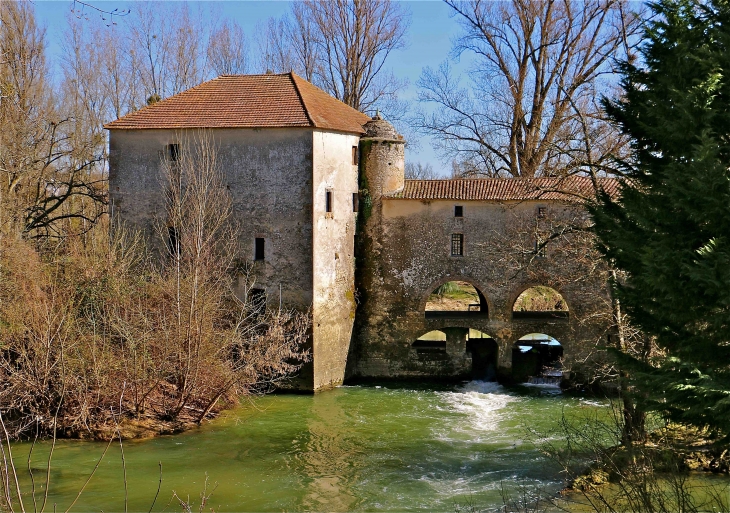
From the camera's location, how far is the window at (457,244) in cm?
2455

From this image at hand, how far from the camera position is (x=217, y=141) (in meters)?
23.1

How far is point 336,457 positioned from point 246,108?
11369mm

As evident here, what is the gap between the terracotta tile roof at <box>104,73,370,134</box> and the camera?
75.3 feet

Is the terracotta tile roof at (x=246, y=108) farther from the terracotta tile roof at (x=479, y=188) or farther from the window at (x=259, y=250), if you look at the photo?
the window at (x=259, y=250)

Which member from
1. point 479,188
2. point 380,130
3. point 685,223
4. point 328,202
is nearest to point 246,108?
point 328,202

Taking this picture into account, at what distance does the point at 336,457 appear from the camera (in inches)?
665

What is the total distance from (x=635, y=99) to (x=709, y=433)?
14.6 ft

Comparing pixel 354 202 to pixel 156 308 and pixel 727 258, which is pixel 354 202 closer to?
pixel 156 308

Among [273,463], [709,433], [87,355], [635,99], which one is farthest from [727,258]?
[87,355]

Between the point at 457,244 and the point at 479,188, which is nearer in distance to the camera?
the point at 457,244

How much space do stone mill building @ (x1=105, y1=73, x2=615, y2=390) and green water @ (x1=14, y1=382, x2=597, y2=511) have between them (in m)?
2.39

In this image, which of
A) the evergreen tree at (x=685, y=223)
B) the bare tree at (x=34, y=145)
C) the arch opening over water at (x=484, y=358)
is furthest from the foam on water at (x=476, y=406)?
the bare tree at (x=34, y=145)

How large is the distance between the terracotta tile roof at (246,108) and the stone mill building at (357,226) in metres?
0.06

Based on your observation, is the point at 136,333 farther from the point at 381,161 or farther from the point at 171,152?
the point at 381,161
